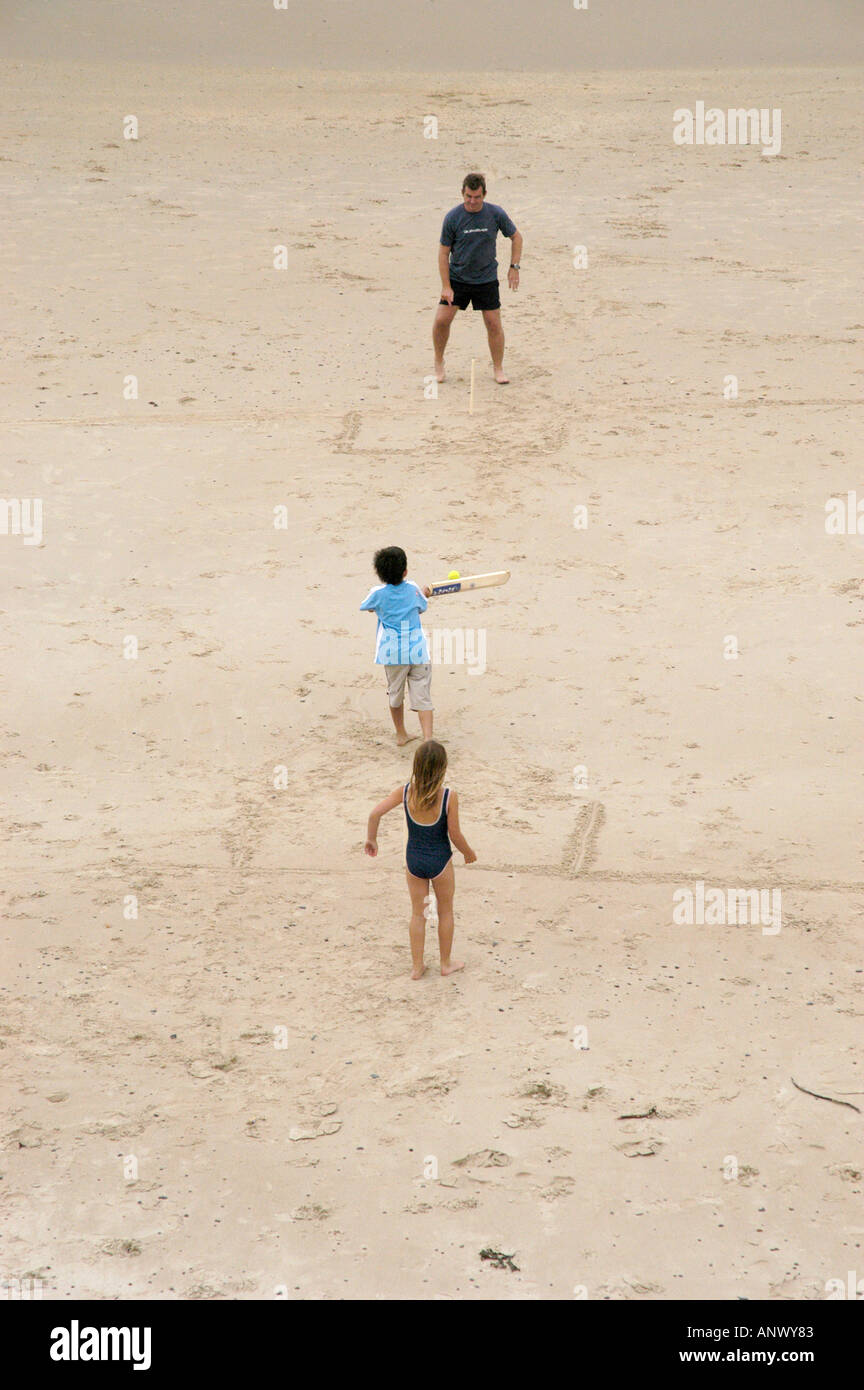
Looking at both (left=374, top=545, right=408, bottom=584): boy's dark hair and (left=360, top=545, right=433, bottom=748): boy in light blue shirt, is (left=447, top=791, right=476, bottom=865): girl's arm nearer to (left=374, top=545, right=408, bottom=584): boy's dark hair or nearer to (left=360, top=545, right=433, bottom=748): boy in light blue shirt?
(left=360, top=545, right=433, bottom=748): boy in light blue shirt

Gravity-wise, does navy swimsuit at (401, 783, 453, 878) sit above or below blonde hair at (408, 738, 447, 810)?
below

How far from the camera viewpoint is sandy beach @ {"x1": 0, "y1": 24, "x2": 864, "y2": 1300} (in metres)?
5.62

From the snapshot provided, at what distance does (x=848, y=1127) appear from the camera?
5855mm

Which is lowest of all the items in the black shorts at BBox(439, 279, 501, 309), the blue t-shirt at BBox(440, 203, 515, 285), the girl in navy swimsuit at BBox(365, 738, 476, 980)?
the girl in navy swimsuit at BBox(365, 738, 476, 980)

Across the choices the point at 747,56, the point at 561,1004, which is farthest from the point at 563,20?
the point at 561,1004

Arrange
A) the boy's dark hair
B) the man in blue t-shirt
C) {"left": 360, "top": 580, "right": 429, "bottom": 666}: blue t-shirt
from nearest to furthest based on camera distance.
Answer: the boy's dark hair → {"left": 360, "top": 580, "right": 429, "bottom": 666}: blue t-shirt → the man in blue t-shirt

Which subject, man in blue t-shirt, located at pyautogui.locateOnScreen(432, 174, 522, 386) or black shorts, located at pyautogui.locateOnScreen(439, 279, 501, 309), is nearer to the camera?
→ man in blue t-shirt, located at pyautogui.locateOnScreen(432, 174, 522, 386)

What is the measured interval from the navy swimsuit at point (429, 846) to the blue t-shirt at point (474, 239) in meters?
7.38

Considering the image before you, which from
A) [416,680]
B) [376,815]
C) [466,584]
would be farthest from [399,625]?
[376,815]

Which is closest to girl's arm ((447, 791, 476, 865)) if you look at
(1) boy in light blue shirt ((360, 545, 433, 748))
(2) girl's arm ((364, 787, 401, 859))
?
(2) girl's arm ((364, 787, 401, 859))

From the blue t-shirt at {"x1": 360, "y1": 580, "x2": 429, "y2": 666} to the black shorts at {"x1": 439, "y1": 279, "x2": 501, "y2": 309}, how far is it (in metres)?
5.30

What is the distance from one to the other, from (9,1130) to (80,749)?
329 cm

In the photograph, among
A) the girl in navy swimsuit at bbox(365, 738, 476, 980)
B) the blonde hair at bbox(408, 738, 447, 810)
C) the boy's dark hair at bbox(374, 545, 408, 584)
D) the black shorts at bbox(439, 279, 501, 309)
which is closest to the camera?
the blonde hair at bbox(408, 738, 447, 810)

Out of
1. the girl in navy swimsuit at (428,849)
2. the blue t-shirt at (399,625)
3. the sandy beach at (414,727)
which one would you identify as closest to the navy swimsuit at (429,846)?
the girl in navy swimsuit at (428,849)
